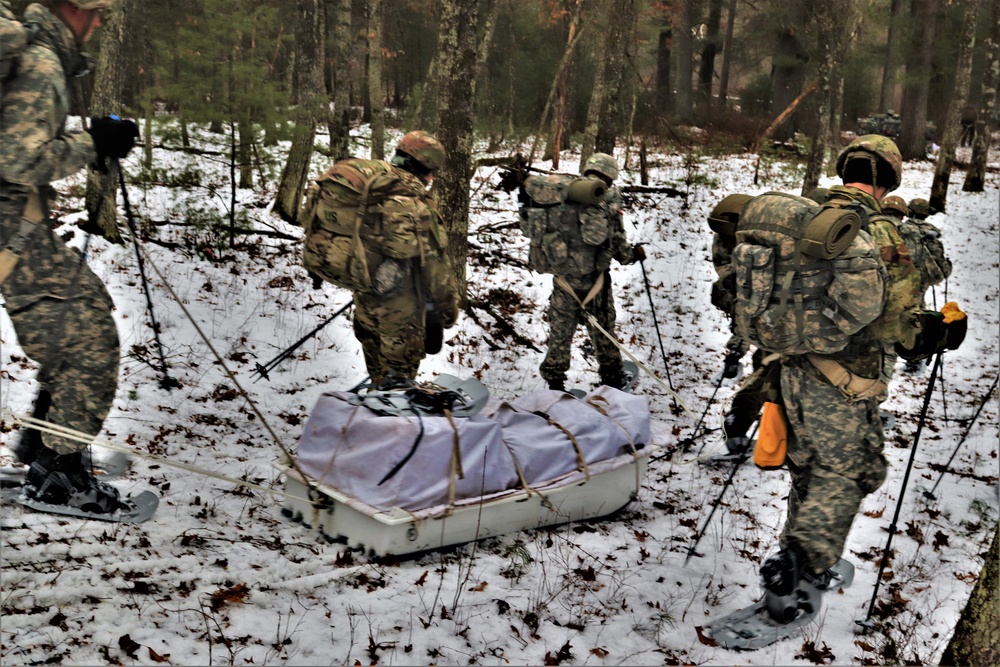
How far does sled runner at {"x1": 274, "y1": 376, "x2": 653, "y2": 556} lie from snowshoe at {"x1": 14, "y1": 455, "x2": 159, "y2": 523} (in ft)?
3.14

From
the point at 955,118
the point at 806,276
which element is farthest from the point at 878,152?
the point at 955,118

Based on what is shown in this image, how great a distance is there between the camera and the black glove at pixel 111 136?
431cm

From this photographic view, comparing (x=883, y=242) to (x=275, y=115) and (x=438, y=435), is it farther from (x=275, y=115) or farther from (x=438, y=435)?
(x=275, y=115)

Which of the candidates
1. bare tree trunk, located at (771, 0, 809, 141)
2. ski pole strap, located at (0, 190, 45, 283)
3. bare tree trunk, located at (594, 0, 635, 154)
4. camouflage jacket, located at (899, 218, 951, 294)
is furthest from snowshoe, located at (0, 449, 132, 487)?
bare tree trunk, located at (771, 0, 809, 141)

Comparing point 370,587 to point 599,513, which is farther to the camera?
point 599,513

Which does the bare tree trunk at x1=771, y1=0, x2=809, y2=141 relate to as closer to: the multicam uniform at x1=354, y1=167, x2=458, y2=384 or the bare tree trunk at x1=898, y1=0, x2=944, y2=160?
the bare tree trunk at x1=898, y1=0, x2=944, y2=160

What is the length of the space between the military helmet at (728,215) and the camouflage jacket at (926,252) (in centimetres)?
Answer: 418

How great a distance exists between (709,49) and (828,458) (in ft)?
107

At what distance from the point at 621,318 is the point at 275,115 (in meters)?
5.52

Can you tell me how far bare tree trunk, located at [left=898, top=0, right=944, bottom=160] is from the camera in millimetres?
24562

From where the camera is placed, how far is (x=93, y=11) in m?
4.15

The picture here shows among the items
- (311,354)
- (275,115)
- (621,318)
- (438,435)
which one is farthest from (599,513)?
(275,115)

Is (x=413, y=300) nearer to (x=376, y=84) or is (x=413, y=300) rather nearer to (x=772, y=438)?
(x=772, y=438)

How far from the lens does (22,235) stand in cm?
401
